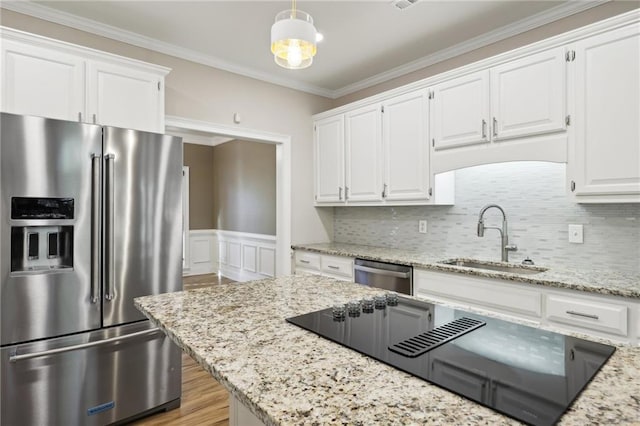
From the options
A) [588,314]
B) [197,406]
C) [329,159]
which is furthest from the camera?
[329,159]

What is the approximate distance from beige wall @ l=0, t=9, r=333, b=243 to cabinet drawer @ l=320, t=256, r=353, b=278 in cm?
60

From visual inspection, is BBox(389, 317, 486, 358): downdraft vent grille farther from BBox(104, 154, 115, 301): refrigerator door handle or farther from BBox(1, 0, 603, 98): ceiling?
BBox(1, 0, 603, 98): ceiling

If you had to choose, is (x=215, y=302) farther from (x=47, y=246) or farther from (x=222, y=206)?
(x=222, y=206)

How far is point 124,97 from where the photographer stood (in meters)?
2.48

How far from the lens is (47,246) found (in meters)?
2.00

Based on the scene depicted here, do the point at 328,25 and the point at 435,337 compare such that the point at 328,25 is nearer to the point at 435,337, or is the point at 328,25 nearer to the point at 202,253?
the point at 435,337

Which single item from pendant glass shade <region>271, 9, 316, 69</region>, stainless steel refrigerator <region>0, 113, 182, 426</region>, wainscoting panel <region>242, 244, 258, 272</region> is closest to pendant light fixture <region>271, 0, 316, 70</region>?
pendant glass shade <region>271, 9, 316, 69</region>

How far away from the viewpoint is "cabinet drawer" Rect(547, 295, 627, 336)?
1752mm

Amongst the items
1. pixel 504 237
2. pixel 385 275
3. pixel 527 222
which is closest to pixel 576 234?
pixel 527 222

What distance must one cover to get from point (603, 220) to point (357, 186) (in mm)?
1938

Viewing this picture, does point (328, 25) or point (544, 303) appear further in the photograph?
point (328, 25)

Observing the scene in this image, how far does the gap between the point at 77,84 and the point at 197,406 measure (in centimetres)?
225

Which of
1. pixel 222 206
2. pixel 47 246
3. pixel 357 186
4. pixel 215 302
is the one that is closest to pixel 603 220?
pixel 357 186

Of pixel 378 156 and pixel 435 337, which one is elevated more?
pixel 378 156
